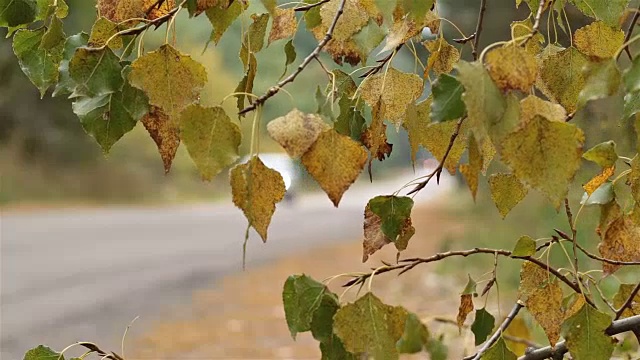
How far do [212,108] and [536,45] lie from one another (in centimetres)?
46

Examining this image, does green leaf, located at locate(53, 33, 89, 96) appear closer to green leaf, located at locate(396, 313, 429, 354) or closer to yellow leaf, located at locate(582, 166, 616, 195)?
yellow leaf, located at locate(582, 166, 616, 195)

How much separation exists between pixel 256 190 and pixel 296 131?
60 mm

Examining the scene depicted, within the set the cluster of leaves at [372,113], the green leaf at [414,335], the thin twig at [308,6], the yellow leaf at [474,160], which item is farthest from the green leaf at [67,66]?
the green leaf at [414,335]

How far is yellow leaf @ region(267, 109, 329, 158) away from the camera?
661 millimetres

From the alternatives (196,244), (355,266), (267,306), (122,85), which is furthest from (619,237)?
(196,244)

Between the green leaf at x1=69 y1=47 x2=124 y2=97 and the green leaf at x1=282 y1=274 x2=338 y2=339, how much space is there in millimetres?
237

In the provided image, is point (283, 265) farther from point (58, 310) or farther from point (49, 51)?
point (49, 51)

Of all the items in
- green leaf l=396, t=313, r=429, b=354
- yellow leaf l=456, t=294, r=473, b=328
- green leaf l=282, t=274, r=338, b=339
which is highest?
green leaf l=282, t=274, r=338, b=339

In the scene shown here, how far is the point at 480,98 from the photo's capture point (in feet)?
1.92

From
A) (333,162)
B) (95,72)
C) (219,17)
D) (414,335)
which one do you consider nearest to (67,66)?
(95,72)

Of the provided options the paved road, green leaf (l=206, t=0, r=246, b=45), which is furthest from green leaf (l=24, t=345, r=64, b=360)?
the paved road

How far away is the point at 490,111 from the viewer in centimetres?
59

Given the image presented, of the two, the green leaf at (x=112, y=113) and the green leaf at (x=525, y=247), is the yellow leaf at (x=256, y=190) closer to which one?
the green leaf at (x=112, y=113)

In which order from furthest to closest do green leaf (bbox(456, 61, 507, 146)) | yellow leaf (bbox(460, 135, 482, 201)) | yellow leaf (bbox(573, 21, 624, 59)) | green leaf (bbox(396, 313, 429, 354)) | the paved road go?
the paved road → green leaf (bbox(396, 313, 429, 354)) → yellow leaf (bbox(573, 21, 624, 59)) → yellow leaf (bbox(460, 135, 482, 201)) → green leaf (bbox(456, 61, 507, 146))
